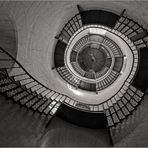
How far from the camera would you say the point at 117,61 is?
1024 cm

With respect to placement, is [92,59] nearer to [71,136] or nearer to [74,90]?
[74,90]

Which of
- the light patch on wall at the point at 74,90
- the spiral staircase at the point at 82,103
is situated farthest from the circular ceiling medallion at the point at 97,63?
the spiral staircase at the point at 82,103

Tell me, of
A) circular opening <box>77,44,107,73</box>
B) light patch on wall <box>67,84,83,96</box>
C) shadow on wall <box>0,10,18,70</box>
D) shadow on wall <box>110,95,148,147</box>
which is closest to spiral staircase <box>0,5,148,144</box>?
shadow on wall <box>110,95,148,147</box>

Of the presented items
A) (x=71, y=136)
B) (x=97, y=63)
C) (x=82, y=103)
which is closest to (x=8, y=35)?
(x=71, y=136)

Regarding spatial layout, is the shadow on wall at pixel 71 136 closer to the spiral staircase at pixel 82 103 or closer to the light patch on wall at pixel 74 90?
the spiral staircase at pixel 82 103

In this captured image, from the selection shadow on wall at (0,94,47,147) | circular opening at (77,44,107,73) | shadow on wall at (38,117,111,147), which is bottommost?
shadow on wall at (38,117,111,147)

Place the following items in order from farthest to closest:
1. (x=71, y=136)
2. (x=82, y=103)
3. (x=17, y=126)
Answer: (x=82, y=103) < (x=71, y=136) < (x=17, y=126)

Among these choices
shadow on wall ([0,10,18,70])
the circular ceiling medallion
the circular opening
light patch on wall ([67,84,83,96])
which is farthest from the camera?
the circular opening

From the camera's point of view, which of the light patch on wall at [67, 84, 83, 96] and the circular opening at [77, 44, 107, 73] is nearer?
the light patch on wall at [67, 84, 83, 96]

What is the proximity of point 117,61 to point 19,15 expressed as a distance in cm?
723

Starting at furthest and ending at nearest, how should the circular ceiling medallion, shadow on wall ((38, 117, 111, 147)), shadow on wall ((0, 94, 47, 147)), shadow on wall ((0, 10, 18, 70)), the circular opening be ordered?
the circular opening < the circular ceiling medallion < shadow on wall ((0, 10, 18, 70)) < shadow on wall ((38, 117, 111, 147)) < shadow on wall ((0, 94, 47, 147))

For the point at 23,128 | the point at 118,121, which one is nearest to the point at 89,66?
the point at 118,121

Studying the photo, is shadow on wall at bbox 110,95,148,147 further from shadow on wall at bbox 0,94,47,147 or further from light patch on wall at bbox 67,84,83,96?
light patch on wall at bbox 67,84,83,96

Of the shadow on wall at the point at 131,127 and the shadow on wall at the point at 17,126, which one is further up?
the shadow on wall at the point at 131,127
